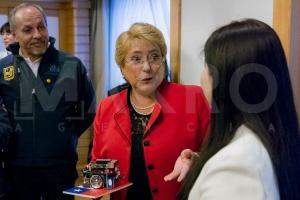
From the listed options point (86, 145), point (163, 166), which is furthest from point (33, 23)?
point (86, 145)

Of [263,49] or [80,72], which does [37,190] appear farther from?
[263,49]

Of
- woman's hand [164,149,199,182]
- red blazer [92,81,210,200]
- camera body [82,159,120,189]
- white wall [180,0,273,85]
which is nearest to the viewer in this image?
woman's hand [164,149,199,182]

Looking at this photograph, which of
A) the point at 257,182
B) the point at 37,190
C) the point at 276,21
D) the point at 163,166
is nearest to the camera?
the point at 257,182

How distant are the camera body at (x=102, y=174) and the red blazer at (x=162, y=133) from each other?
12 cm

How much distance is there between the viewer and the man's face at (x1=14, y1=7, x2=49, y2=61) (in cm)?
203

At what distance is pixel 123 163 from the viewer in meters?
1.62

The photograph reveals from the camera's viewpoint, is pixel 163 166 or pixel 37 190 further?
pixel 37 190

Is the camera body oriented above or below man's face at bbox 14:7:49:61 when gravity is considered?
below

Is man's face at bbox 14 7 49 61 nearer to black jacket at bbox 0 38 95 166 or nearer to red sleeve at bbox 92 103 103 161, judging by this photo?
black jacket at bbox 0 38 95 166

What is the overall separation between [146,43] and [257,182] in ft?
3.13

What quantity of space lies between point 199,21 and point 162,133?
68 centimetres

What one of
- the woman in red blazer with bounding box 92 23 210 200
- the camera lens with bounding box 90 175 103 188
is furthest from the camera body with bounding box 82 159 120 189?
the woman in red blazer with bounding box 92 23 210 200

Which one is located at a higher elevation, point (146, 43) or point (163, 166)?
point (146, 43)

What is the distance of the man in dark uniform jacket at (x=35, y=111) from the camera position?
2.01m
